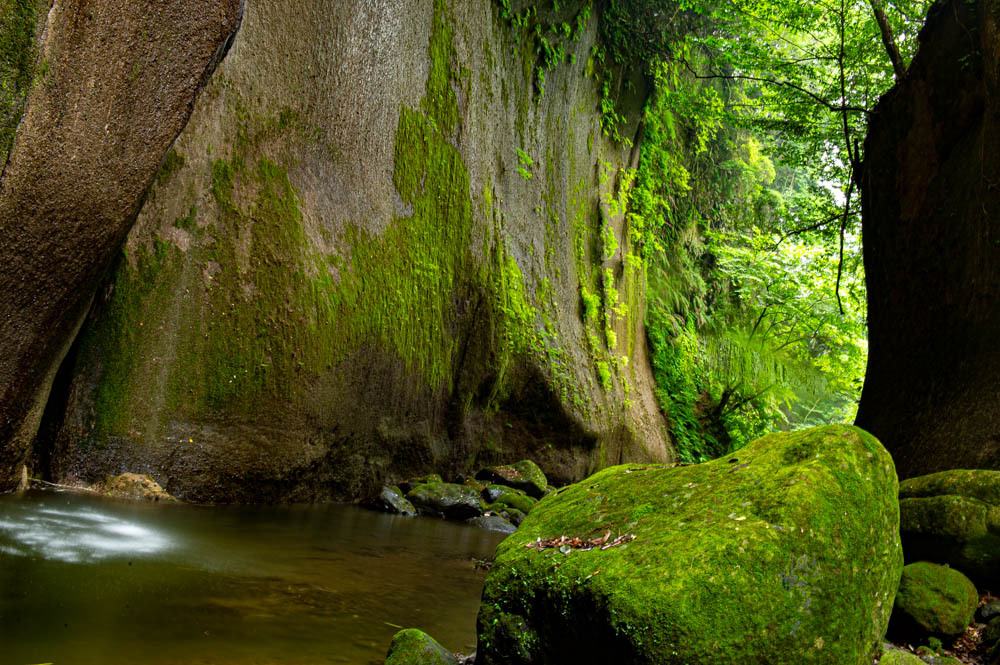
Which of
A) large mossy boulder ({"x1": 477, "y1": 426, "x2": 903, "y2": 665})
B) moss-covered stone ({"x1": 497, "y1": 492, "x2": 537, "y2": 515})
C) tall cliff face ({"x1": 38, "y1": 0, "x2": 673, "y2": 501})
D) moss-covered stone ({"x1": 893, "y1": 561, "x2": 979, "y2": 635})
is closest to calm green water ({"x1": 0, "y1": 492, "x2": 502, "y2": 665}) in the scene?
large mossy boulder ({"x1": 477, "y1": 426, "x2": 903, "y2": 665})


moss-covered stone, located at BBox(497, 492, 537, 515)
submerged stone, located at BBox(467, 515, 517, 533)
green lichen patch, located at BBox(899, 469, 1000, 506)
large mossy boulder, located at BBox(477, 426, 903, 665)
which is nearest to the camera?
large mossy boulder, located at BBox(477, 426, 903, 665)

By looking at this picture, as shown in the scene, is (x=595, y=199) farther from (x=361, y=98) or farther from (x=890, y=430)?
(x=890, y=430)

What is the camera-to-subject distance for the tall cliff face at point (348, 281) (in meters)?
5.32

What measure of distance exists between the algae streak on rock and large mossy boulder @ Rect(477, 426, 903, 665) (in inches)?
131

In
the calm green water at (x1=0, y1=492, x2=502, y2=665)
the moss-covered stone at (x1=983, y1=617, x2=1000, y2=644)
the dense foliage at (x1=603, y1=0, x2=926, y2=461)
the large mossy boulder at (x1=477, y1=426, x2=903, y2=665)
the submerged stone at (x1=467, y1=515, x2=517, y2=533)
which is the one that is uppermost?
the dense foliage at (x1=603, y1=0, x2=926, y2=461)

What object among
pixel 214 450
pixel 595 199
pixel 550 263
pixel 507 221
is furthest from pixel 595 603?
pixel 595 199

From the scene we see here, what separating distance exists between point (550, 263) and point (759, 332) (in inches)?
339

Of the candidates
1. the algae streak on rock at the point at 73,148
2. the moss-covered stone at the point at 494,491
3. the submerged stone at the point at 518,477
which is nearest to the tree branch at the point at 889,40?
the submerged stone at the point at 518,477

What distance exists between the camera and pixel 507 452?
1033 cm

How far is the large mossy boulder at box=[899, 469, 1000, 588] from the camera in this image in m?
4.42

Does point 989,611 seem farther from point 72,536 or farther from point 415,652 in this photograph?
point 72,536

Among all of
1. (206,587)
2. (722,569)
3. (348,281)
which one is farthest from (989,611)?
(348,281)

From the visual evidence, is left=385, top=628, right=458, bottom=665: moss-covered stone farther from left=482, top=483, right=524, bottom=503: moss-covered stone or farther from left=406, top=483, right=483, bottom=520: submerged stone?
left=482, top=483, right=524, bottom=503: moss-covered stone

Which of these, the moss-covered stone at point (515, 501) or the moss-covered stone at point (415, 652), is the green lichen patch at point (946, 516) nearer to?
the moss-covered stone at point (415, 652)
